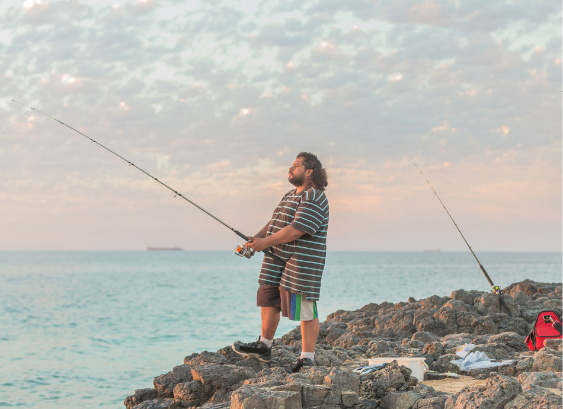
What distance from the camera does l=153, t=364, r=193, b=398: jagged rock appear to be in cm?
489

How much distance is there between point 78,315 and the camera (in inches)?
754

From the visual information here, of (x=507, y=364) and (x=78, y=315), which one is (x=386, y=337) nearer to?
(x=507, y=364)

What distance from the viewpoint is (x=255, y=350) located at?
478cm

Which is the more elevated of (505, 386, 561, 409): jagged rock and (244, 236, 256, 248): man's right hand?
(244, 236, 256, 248): man's right hand

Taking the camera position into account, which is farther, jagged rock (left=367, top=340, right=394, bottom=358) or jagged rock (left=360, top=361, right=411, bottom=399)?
jagged rock (left=367, top=340, right=394, bottom=358)

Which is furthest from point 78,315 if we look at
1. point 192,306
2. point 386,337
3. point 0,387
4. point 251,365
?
point 251,365

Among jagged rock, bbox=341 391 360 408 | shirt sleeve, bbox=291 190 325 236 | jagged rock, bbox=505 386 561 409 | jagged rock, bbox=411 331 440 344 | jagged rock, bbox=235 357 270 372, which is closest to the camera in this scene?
jagged rock, bbox=505 386 561 409

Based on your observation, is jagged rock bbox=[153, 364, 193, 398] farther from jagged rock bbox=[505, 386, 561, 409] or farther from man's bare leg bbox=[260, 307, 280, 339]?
jagged rock bbox=[505, 386, 561, 409]

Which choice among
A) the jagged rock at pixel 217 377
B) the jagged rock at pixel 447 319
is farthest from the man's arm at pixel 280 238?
the jagged rock at pixel 447 319

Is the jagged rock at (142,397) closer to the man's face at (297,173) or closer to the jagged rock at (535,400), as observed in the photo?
the man's face at (297,173)

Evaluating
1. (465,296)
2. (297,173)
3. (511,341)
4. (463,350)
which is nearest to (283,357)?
(297,173)

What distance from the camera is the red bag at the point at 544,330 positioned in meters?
5.92

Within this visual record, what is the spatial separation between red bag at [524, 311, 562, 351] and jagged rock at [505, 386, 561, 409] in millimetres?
2751

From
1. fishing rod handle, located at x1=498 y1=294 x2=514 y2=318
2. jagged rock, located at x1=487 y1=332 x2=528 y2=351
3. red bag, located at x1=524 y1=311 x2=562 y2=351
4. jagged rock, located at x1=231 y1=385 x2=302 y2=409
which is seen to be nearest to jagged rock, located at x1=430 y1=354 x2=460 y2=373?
jagged rock, located at x1=487 y1=332 x2=528 y2=351
